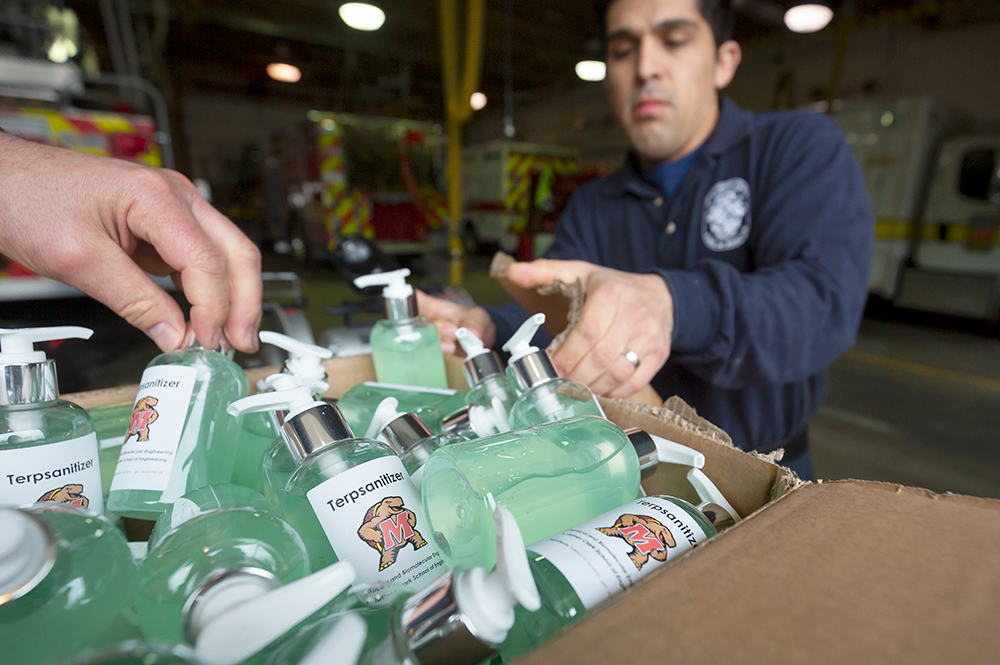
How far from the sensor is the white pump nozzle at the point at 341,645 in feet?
0.75

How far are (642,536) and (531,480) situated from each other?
3.6 inches

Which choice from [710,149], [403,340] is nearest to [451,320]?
[403,340]

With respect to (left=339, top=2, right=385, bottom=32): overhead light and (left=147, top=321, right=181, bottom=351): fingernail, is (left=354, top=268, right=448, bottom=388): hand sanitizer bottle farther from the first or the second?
(left=339, top=2, right=385, bottom=32): overhead light

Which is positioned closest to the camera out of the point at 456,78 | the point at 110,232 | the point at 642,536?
the point at 642,536

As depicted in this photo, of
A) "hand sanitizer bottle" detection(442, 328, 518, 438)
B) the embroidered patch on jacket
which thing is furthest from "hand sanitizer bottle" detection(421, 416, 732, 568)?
the embroidered patch on jacket

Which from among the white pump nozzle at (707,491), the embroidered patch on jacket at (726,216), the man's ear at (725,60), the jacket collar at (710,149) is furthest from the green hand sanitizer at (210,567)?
the man's ear at (725,60)

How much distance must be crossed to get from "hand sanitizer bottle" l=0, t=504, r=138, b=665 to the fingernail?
296mm

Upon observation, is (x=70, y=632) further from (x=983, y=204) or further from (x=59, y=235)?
(x=983, y=204)

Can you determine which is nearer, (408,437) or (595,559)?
(595,559)

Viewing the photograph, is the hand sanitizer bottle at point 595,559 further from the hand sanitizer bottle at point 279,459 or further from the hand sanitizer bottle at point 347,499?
the hand sanitizer bottle at point 279,459

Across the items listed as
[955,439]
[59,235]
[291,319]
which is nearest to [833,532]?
[59,235]

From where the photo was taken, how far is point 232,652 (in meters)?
0.22

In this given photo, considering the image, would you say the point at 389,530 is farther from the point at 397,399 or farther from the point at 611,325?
the point at 611,325

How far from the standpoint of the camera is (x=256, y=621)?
8.8 inches
